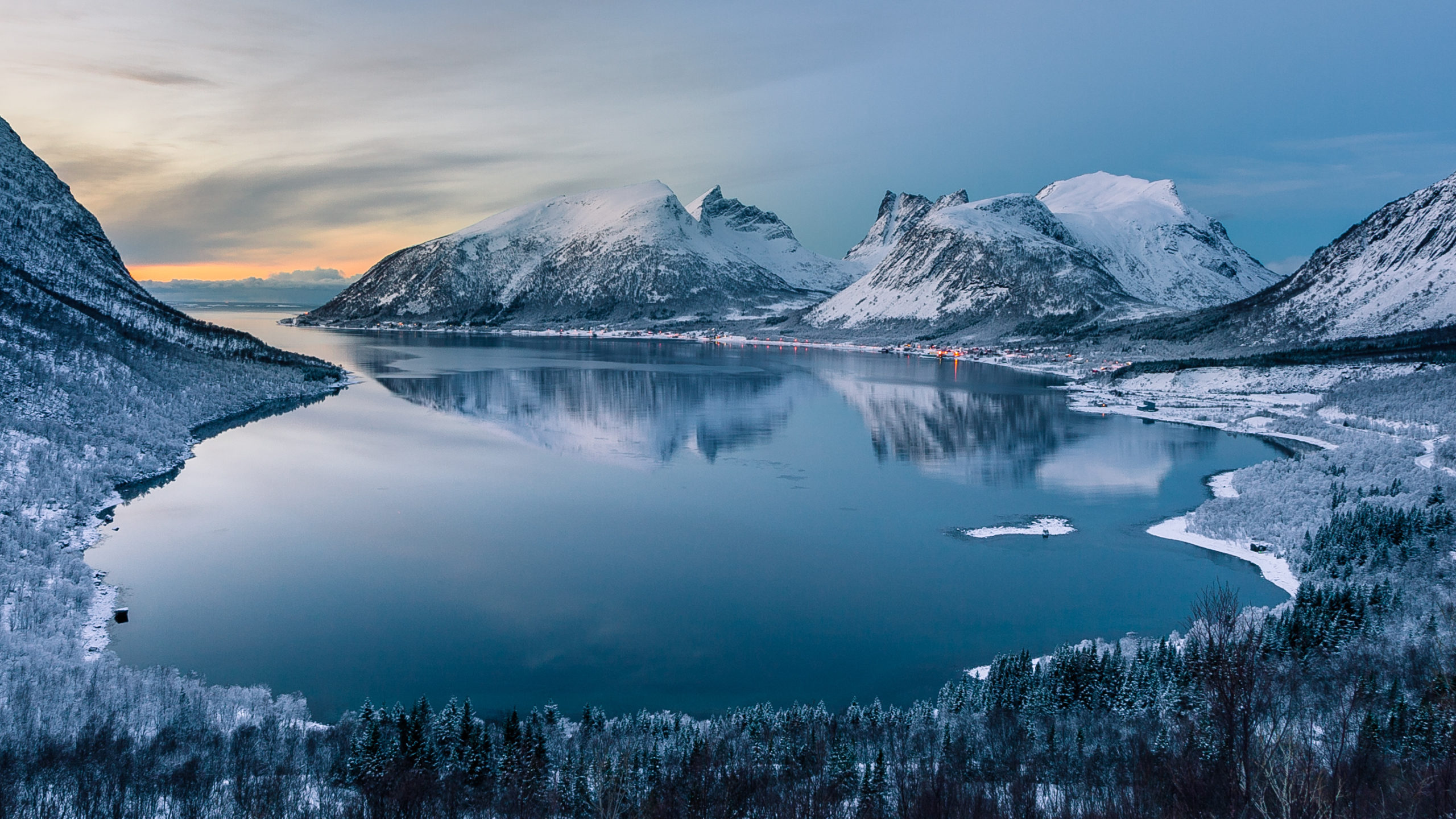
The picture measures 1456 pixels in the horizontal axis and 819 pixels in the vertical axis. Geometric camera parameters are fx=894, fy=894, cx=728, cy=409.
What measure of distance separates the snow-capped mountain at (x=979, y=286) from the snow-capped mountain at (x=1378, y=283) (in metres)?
38.4

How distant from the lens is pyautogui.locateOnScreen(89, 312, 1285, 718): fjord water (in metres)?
20.2

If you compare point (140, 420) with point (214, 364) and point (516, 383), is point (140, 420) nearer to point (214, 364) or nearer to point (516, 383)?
point (214, 364)

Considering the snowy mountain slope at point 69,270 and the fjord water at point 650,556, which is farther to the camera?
the snowy mountain slope at point 69,270

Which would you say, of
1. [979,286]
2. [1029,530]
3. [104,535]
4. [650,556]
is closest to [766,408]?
[1029,530]

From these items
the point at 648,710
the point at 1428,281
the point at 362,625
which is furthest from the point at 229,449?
the point at 1428,281

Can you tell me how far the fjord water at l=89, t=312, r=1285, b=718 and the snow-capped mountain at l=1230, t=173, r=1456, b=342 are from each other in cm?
5025

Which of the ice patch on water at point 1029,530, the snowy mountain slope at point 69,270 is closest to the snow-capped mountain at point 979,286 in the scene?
the snowy mountain slope at point 69,270

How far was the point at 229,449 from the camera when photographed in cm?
4819

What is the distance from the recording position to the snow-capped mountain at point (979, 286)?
503ft

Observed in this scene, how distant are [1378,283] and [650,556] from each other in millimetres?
101007

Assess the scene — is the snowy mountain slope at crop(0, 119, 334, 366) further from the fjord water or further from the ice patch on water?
the ice patch on water

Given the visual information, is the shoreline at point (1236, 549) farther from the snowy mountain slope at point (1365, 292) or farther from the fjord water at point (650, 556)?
the snowy mountain slope at point (1365, 292)

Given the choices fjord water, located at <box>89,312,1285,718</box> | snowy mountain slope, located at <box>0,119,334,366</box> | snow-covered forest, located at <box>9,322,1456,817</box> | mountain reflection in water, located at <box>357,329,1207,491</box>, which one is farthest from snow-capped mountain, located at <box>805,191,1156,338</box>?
snow-covered forest, located at <box>9,322,1456,817</box>

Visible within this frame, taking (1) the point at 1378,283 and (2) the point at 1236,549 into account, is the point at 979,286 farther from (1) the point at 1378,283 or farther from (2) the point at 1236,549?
(2) the point at 1236,549
